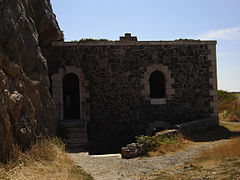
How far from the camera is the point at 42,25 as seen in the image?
10.3 metres

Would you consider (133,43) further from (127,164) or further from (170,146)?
(127,164)

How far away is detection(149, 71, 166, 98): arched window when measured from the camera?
1266 centimetres

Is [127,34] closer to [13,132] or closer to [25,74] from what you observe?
[25,74]

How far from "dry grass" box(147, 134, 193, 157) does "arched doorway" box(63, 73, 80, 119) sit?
540 centimetres

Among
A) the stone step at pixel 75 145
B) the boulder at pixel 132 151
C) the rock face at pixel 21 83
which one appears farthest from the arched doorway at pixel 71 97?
the boulder at pixel 132 151

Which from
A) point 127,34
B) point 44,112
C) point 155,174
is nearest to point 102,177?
point 155,174

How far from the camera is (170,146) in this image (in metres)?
8.98

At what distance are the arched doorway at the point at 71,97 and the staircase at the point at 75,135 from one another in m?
2.78

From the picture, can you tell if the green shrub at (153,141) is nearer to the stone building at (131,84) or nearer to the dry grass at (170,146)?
the dry grass at (170,146)

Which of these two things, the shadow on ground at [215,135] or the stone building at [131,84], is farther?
the stone building at [131,84]

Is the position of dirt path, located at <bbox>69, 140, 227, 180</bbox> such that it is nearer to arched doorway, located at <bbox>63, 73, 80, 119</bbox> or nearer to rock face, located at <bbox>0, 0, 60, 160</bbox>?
rock face, located at <bbox>0, 0, 60, 160</bbox>

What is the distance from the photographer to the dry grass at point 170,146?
8.66 m

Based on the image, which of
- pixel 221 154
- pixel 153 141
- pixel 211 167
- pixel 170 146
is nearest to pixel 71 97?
pixel 153 141

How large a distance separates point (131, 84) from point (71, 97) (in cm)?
353
